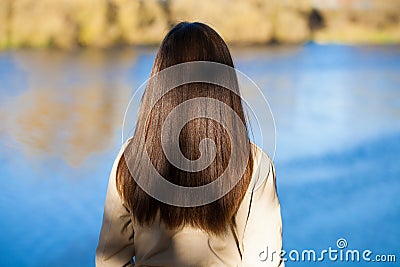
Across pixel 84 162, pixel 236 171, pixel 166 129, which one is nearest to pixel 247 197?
pixel 236 171

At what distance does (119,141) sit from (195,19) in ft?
16.4

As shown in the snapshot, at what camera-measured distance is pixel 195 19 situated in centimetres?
918

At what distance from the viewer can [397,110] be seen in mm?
5680

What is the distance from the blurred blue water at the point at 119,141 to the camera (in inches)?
122

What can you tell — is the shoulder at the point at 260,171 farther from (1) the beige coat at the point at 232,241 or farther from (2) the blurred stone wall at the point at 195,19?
(2) the blurred stone wall at the point at 195,19

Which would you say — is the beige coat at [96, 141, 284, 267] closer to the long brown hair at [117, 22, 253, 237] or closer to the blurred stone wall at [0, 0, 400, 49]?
the long brown hair at [117, 22, 253, 237]

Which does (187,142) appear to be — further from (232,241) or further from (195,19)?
(195,19)

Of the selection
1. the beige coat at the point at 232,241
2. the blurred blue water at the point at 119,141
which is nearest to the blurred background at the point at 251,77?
the blurred blue water at the point at 119,141

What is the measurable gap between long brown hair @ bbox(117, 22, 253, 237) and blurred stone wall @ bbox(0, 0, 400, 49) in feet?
23.8

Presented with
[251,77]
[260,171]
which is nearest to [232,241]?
[260,171]

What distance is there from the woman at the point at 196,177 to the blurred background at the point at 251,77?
1.76 meters

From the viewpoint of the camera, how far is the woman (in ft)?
3.36

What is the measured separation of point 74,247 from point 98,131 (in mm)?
1968

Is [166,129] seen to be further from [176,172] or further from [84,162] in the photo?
[84,162]
